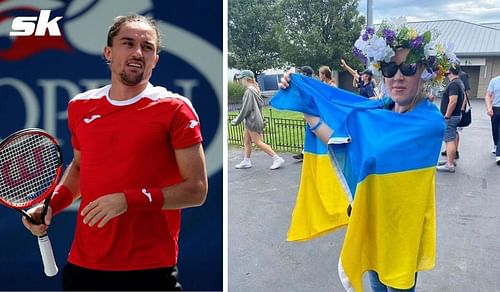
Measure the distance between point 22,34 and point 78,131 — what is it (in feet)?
2.36

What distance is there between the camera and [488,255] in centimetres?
369

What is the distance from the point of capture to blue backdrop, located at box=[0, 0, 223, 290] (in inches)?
98.2

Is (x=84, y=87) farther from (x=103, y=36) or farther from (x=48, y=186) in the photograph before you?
(x=48, y=186)

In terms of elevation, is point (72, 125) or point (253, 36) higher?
point (72, 125)

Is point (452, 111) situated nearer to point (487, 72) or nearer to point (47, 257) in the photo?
point (47, 257)

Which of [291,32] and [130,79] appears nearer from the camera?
[130,79]

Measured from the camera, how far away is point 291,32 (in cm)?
1599

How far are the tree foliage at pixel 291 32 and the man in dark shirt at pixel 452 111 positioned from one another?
19.7ft

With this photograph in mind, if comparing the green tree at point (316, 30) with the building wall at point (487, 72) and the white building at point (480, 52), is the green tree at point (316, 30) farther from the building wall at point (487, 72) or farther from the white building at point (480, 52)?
the building wall at point (487, 72)

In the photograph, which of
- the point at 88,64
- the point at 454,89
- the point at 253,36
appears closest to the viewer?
the point at 88,64

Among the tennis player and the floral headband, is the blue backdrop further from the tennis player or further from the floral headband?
the floral headband

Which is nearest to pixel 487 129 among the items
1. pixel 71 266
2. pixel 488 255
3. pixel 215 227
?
pixel 488 255

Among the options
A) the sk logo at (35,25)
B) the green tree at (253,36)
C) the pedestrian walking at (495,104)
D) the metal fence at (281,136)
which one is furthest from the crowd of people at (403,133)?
the green tree at (253,36)

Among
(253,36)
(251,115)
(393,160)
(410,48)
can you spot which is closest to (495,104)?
(251,115)
